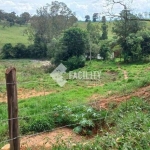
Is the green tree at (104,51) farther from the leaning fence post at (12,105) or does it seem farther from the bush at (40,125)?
the leaning fence post at (12,105)

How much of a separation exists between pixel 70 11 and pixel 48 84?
2335 centimetres

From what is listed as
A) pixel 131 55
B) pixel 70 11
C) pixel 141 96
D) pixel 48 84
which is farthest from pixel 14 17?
pixel 141 96

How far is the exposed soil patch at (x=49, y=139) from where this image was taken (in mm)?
3752

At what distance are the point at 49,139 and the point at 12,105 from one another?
1365 mm

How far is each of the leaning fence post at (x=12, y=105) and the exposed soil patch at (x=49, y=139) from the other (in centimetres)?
59

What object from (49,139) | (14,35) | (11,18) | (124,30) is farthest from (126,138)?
(11,18)

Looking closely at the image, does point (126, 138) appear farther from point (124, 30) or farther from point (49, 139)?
point (124, 30)

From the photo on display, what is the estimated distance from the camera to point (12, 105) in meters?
2.97

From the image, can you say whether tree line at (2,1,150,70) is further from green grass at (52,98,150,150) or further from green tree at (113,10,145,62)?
green grass at (52,98,150,150)

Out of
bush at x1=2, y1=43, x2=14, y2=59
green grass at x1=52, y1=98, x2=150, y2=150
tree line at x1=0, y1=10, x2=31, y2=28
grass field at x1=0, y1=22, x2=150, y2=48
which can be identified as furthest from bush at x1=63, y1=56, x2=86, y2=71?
tree line at x1=0, y1=10, x2=31, y2=28

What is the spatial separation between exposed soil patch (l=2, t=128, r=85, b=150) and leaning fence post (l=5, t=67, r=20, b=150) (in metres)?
0.59

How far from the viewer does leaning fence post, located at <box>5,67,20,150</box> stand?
2.90 metres

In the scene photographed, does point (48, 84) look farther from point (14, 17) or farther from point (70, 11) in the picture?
point (14, 17)

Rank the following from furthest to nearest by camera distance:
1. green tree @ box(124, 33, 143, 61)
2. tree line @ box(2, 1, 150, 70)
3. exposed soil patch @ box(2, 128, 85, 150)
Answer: tree line @ box(2, 1, 150, 70)
green tree @ box(124, 33, 143, 61)
exposed soil patch @ box(2, 128, 85, 150)
